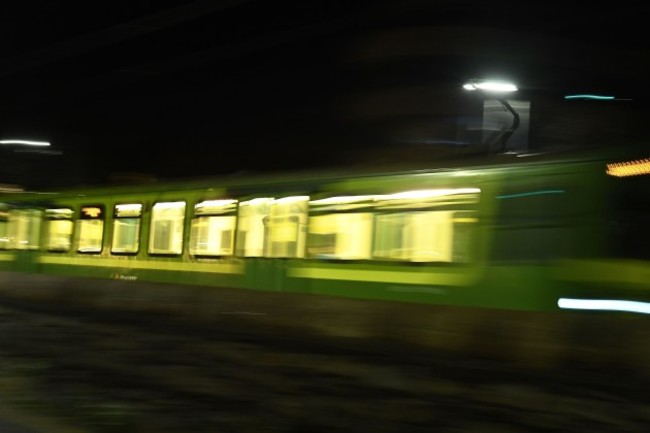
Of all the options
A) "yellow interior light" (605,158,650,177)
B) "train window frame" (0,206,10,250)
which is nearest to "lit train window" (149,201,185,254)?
"train window frame" (0,206,10,250)

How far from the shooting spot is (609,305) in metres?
10.8

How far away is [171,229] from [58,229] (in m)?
4.48

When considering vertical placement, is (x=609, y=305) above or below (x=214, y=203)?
below

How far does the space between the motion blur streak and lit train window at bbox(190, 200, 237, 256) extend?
23.9ft

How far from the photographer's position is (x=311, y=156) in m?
38.0

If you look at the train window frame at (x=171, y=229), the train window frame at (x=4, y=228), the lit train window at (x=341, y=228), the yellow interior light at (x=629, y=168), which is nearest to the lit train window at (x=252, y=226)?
the lit train window at (x=341, y=228)

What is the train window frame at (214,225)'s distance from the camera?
53.5 feet

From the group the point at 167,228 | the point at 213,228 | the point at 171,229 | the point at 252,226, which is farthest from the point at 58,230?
the point at 252,226

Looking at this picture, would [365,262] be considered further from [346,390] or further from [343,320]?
[346,390]

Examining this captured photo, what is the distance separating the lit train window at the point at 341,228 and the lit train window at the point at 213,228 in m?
2.10

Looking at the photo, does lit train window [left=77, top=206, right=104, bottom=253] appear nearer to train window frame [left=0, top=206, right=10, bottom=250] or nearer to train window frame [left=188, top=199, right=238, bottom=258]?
train window frame [left=188, top=199, right=238, bottom=258]

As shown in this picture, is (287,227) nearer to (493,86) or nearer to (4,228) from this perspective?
(493,86)

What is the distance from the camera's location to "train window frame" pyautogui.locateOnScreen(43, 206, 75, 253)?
795 inches

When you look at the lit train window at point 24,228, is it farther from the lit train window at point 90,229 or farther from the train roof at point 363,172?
the lit train window at point 90,229
